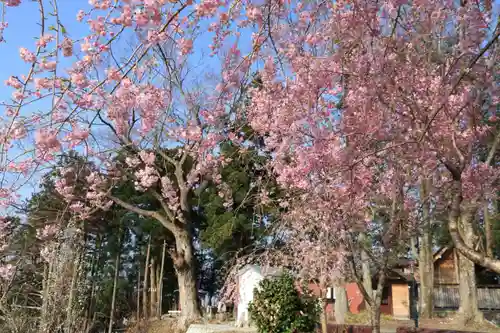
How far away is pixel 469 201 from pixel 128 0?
180 inches

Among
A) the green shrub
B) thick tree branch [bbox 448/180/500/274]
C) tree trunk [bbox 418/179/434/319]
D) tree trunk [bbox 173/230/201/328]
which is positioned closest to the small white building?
tree trunk [bbox 173/230/201/328]

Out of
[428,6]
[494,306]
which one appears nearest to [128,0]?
[428,6]

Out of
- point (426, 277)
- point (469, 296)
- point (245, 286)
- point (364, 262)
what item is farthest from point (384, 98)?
point (426, 277)

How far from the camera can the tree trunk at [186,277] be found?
13867 millimetres

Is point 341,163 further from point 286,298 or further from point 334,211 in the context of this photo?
point 286,298

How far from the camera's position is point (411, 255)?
17594mm

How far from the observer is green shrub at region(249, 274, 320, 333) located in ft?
27.8

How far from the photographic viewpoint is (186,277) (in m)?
14.1

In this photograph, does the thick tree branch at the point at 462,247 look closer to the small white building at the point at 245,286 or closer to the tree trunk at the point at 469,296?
the small white building at the point at 245,286

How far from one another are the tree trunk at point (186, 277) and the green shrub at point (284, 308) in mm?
5385

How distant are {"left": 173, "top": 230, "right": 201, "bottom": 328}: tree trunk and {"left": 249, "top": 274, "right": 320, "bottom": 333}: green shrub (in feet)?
17.7

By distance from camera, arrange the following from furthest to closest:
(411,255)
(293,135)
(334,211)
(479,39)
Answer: (411,255), (334,211), (293,135), (479,39)

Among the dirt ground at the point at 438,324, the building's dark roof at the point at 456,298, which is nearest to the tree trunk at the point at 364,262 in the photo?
the dirt ground at the point at 438,324

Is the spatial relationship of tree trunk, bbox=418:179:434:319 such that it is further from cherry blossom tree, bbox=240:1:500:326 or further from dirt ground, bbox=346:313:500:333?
cherry blossom tree, bbox=240:1:500:326
